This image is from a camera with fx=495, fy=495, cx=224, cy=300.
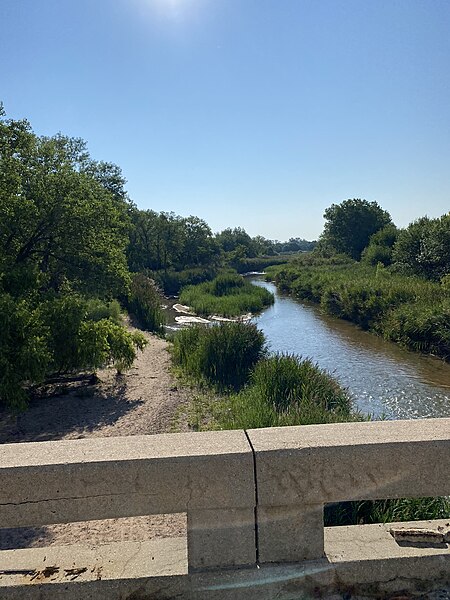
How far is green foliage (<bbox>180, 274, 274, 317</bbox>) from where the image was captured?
2623cm

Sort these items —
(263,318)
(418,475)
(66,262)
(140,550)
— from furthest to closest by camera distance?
(263,318)
(66,262)
(140,550)
(418,475)

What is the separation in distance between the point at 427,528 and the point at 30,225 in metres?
9.88

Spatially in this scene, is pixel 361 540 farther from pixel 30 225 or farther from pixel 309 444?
pixel 30 225

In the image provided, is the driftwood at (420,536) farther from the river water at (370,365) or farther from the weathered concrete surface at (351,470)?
the river water at (370,365)

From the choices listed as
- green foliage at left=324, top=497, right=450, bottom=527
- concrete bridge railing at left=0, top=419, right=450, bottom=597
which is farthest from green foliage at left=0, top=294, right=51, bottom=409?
concrete bridge railing at left=0, top=419, right=450, bottom=597

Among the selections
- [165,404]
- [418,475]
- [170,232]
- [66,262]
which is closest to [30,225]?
[66,262]

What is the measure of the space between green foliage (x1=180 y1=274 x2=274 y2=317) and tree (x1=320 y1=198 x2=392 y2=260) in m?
29.0

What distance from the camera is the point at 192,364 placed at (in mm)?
11617

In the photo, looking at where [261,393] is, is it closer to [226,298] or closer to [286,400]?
[286,400]

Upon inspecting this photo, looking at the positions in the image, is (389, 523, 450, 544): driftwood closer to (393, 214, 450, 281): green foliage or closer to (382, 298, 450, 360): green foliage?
(382, 298, 450, 360): green foliage

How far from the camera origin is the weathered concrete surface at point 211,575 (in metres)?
2.28

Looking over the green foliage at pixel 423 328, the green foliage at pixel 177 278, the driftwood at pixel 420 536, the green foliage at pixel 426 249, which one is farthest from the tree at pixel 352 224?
the driftwood at pixel 420 536

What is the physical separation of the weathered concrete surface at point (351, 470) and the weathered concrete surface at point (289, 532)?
58mm

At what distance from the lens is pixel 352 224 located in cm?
5969
